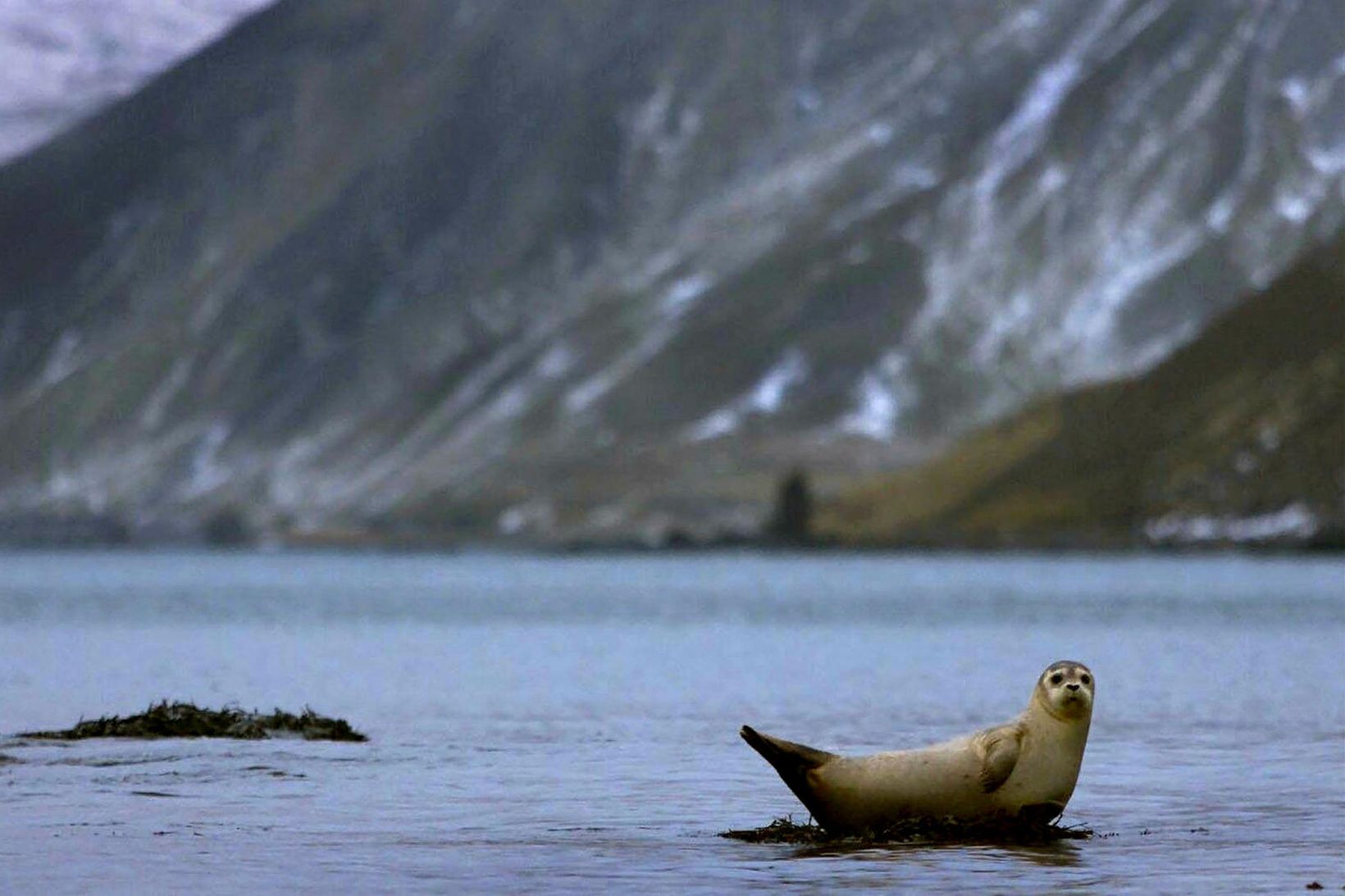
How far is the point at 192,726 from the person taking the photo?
56656 mm

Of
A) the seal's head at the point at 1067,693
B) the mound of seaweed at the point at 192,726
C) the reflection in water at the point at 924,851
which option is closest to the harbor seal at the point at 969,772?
the seal's head at the point at 1067,693

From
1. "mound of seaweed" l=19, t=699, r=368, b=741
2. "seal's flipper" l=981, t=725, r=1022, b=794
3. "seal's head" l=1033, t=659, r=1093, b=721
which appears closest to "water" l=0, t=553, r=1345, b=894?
"seal's flipper" l=981, t=725, r=1022, b=794

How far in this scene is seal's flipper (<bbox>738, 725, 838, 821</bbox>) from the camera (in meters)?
35.8

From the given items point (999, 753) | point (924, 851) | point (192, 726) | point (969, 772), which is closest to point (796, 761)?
point (924, 851)

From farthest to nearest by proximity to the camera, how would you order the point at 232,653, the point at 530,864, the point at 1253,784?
the point at 232,653
the point at 1253,784
the point at 530,864

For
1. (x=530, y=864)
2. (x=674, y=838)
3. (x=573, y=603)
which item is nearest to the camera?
(x=530, y=864)

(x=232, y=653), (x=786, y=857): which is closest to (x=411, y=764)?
(x=786, y=857)

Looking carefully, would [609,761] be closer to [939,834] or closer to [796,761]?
[939,834]

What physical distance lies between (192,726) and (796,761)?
23189 millimetres

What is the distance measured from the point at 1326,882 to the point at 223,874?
13.3m

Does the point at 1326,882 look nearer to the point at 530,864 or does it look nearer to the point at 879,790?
the point at 879,790

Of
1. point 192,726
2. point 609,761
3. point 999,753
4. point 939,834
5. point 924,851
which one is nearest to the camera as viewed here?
point 999,753

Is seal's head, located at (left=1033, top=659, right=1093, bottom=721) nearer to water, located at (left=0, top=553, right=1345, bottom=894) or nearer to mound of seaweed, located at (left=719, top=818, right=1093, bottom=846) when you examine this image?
water, located at (left=0, top=553, right=1345, bottom=894)

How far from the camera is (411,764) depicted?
53000mm
